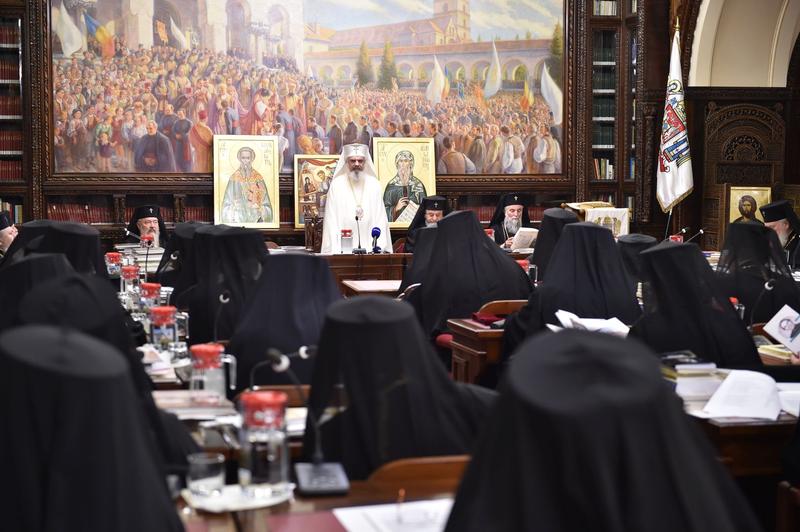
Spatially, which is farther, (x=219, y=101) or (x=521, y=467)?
(x=219, y=101)

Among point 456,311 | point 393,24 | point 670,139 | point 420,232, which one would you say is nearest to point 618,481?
point 456,311

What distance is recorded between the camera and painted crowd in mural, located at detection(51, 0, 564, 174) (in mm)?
15375

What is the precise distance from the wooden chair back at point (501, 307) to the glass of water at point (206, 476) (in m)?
5.19

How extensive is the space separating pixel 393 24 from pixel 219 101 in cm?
281

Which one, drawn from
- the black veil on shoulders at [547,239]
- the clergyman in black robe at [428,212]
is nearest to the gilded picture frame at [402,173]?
the clergyman in black robe at [428,212]

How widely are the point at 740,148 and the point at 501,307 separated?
29.1 feet

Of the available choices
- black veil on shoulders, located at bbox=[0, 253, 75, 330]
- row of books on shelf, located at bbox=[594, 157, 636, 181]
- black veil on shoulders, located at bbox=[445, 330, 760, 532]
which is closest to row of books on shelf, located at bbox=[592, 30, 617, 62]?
row of books on shelf, located at bbox=[594, 157, 636, 181]

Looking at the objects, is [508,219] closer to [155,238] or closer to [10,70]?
[155,238]

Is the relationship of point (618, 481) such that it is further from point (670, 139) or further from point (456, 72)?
point (456, 72)

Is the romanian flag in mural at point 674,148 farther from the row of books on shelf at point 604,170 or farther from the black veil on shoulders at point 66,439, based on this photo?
the black veil on shoulders at point 66,439

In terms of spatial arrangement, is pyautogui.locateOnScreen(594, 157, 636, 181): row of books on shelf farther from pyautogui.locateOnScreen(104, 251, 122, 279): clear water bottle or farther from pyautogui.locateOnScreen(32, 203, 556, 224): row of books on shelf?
pyautogui.locateOnScreen(104, 251, 122, 279): clear water bottle

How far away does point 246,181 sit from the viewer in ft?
51.7

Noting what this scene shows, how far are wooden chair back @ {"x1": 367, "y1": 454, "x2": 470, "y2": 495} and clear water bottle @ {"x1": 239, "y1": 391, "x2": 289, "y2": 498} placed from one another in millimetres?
303

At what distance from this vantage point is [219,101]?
15.8 meters
